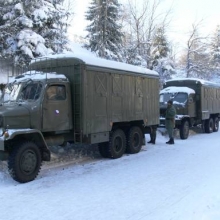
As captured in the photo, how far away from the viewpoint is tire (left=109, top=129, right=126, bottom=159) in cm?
1116

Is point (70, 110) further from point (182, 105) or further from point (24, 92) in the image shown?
point (182, 105)

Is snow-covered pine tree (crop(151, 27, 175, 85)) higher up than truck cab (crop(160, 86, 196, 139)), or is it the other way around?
snow-covered pine tree (crop(151, 27, 175, 85))

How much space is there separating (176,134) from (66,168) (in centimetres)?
991

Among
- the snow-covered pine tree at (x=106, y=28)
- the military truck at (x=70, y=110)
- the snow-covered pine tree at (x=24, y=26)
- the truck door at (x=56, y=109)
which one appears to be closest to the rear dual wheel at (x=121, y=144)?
the military truck at (x=70, y=110)

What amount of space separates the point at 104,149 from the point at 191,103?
8.58 metres

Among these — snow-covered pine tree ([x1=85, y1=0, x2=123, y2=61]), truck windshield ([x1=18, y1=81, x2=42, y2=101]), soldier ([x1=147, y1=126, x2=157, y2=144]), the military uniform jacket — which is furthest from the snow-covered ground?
snow-covered pine tree ([x1=85, y1=0, x2=123, y2=61])

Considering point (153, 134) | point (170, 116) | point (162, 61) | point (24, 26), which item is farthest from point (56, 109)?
point (162, 61)

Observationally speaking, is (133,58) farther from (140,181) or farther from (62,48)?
(140,181)

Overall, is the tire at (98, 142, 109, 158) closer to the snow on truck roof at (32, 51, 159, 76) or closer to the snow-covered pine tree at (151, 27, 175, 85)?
the snow on truck roof at (32, 51, 159, 76)

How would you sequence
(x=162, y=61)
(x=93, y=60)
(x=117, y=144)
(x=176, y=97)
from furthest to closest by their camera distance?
(x=162, y=61) < (x=176, y=97) < (x=117, y=144) < (x=93, y=60)

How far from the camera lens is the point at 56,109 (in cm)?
906

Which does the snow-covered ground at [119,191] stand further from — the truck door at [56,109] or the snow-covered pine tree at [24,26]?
the snow-covered pine tree at [24,26]

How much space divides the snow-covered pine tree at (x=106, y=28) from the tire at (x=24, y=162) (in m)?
19.2

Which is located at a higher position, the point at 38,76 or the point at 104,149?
the point at 38,76
